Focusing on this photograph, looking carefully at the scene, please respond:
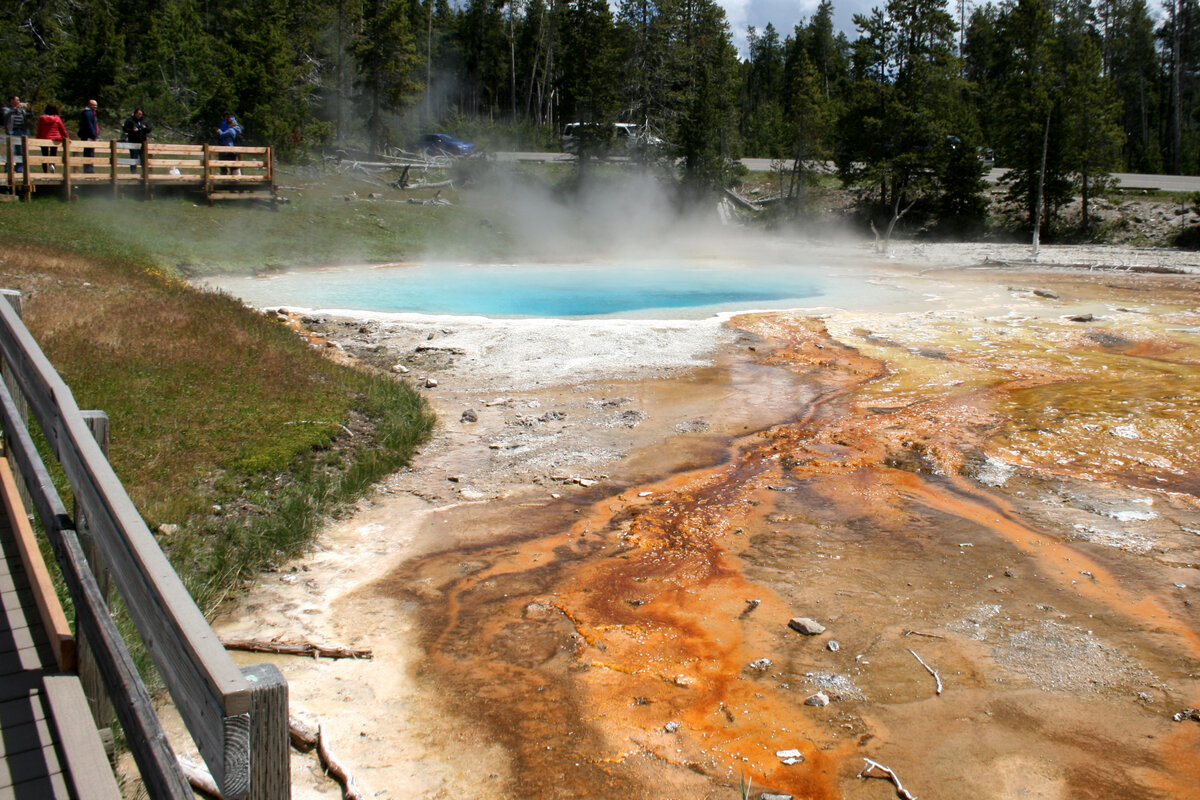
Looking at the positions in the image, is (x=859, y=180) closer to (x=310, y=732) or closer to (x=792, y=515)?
(x=792, y=515)

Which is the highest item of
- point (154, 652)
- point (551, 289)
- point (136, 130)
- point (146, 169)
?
point (136, 130)

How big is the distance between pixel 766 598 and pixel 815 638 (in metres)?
0.59

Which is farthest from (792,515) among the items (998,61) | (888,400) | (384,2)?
(998,61)

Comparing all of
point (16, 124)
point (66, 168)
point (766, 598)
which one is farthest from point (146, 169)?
point (766, 598)

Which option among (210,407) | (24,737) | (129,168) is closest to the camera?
(24,737)

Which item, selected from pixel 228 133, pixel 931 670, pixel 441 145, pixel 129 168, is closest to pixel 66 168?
pixel 129 168

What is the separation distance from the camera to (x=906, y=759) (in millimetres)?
4402

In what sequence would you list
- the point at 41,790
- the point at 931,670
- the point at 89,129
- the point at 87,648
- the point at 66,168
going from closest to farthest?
the point at 41,790, the point at 87,648, the point at 931,670, the point at 66,168, the point at 89,129

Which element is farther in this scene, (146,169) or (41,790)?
(146,169)

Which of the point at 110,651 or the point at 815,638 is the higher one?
the point at 110,651

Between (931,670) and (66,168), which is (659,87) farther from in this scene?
(931,670)

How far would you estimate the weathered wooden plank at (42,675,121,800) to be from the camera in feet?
8.41

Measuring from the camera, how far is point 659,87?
36938mm

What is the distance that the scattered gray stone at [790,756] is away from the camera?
436 cm
